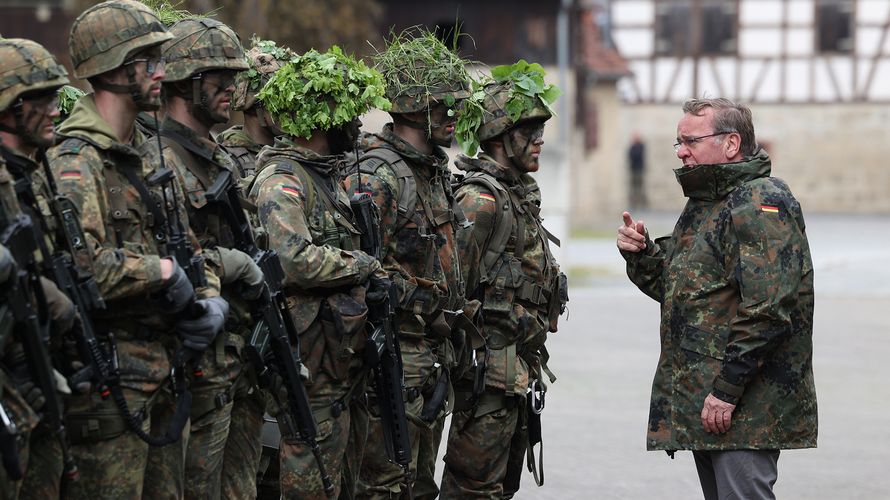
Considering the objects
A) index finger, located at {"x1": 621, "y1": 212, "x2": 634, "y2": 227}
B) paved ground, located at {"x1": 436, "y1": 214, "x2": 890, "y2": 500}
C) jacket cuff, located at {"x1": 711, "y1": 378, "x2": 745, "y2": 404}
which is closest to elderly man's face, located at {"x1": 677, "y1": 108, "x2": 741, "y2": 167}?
index finger, located at {"x1": 621, "y1": 212, "x2": 634, "y2": 227}

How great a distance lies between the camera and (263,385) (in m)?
5.42

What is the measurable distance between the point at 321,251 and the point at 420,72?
4.62ft

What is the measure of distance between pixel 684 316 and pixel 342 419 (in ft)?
4.82

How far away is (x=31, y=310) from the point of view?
13.1 ft

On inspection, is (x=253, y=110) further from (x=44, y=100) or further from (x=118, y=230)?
(x=44, y=100)

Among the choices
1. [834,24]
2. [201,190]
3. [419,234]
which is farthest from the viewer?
[834,24]

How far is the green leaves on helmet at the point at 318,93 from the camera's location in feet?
19.4

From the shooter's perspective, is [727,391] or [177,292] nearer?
[177,292]

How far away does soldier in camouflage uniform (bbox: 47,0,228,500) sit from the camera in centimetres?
447

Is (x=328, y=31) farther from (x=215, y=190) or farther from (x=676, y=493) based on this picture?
(x=215, y=190)

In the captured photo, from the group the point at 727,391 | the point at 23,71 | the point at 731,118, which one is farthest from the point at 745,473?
the point at 23,71

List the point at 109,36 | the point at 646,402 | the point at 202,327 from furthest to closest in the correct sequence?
1. the point at 646,402
2. the point at 109,36
3. the point at 202,327

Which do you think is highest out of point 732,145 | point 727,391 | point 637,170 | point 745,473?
point 732,145

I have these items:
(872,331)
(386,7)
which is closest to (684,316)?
(872,331)
